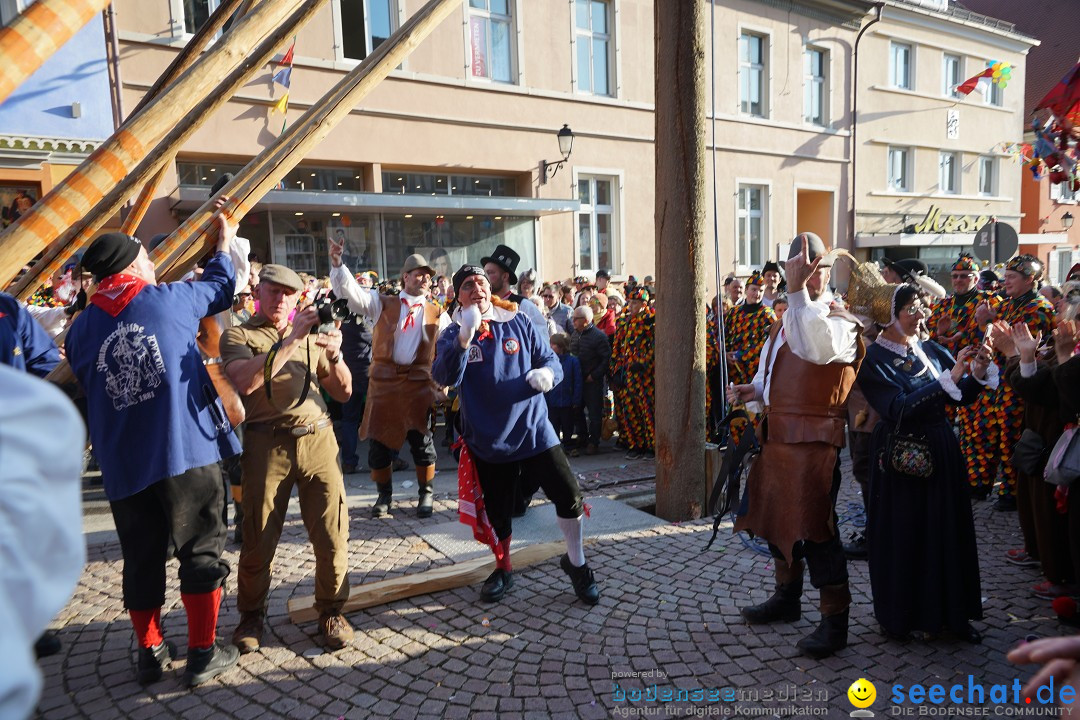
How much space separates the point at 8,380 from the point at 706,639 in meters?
3.36

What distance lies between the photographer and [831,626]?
3348 mm

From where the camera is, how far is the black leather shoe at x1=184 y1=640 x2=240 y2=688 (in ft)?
10.6

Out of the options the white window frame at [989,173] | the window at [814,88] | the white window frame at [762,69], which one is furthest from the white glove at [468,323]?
the white window frame at [989,173]

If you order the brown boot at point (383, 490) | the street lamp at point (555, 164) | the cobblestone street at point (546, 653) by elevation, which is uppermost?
the street lamp at point (555, 164)

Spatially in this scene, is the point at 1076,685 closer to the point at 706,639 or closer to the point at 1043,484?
the point at 706,639

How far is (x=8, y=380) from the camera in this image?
936 millimetres

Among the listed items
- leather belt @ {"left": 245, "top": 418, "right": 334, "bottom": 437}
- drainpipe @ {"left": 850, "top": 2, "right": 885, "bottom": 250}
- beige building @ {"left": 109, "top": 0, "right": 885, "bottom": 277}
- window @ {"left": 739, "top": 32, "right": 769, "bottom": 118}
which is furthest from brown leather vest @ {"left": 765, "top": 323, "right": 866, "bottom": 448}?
drainpipe @ {"left": 850, "top": 2, "right": 885, "bottom": 250}

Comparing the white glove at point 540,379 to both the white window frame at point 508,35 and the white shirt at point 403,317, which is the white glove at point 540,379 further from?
the white window frame at point 508,35

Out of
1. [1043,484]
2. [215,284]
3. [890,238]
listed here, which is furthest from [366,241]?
[890,238]

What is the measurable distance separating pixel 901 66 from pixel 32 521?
2561 cm

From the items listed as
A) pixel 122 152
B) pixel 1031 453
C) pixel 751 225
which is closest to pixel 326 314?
pixel 122 152

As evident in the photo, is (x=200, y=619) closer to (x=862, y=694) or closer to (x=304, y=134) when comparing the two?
(x=304, y=134)

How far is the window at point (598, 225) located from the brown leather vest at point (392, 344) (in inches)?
412

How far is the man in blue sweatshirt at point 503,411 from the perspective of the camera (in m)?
3.98
